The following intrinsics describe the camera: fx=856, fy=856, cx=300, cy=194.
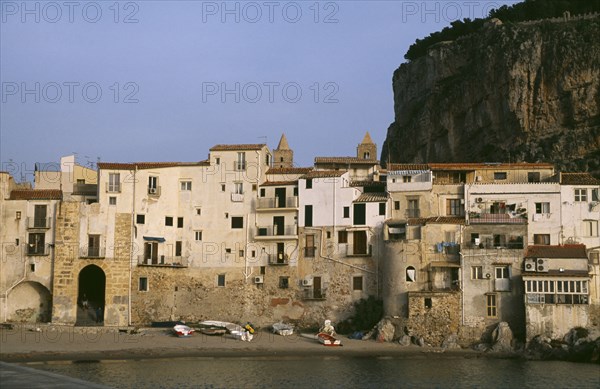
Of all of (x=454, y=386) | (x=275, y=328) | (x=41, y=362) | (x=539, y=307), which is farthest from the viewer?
(x=275, y=328)

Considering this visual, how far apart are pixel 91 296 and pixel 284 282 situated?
15.1 metres

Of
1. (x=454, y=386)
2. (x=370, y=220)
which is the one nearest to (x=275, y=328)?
(x=370, y=220)

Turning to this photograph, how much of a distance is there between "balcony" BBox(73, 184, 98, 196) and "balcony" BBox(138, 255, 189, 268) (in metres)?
7.59

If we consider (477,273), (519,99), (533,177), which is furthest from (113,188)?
(519,99)

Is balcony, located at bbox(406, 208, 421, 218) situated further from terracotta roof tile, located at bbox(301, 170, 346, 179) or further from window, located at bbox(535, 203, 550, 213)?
window, located at bbox(535, 203, 550, 213)

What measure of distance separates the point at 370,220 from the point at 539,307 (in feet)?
46.3

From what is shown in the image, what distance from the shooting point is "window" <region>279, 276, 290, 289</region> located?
Result: 2532 inches

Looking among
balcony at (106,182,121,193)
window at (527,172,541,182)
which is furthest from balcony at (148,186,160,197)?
window at (527,172,541,182)

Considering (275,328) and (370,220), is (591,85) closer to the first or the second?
(370,220)

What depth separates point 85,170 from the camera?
71.4 m

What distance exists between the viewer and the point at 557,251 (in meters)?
57.8

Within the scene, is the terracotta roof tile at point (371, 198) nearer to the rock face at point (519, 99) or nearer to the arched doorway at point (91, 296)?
the arched doorway at point (91, 296)

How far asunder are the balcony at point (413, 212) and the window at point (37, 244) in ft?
89.8

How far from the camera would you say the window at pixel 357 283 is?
62.8 m
